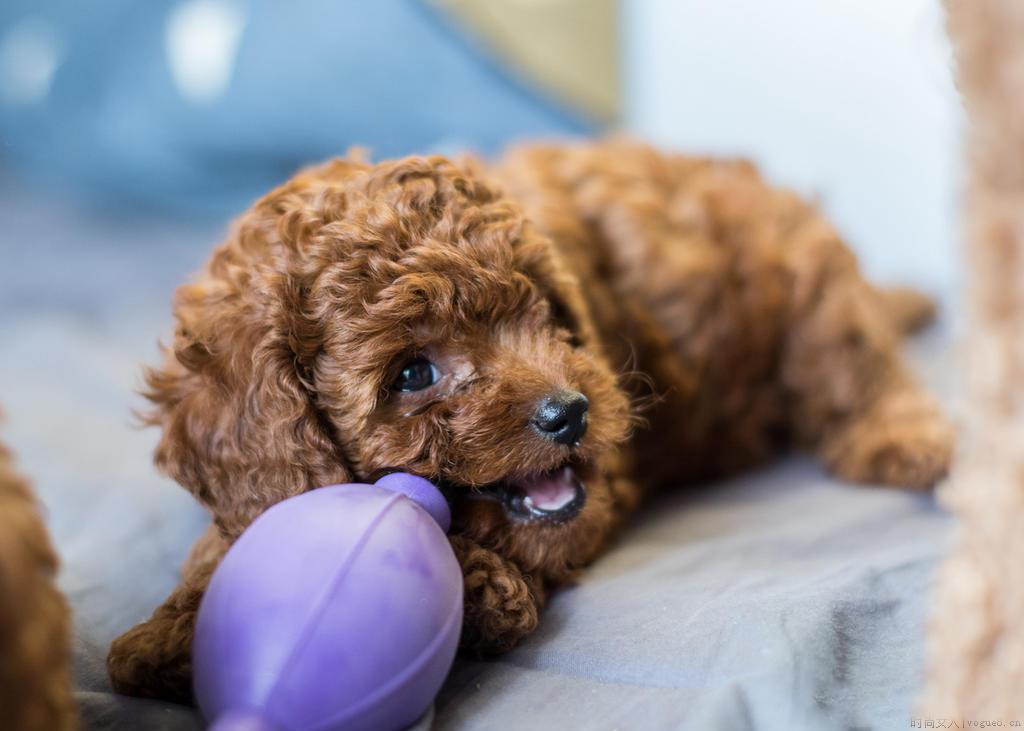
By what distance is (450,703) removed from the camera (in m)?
1.82

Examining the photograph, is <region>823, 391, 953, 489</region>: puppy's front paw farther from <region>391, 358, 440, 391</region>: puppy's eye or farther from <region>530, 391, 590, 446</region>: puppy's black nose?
<region>391, 358, 440, 391</region>: puppy's eye

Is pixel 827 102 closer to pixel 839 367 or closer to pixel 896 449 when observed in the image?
pixel 839 367

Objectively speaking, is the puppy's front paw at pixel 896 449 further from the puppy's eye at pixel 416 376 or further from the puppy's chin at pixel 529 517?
the puppy's eye at pixel 416 376

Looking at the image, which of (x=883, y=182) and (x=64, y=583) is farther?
(x=883, y=182)

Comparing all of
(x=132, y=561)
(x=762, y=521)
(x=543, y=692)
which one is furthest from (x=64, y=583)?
(x=762, y=521)

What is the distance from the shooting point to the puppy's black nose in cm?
200

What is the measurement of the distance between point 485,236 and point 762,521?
106 cm

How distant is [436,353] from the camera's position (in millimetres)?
2100

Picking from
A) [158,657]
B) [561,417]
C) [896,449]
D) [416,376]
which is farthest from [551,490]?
[896,449]

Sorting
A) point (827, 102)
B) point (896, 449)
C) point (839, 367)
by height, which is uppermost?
point (827, 102)

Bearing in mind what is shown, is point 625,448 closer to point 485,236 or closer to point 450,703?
point 485,236

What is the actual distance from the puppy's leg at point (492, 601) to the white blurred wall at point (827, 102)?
286 cm

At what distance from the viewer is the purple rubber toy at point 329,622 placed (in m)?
1.53

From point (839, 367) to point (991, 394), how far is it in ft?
6.39
